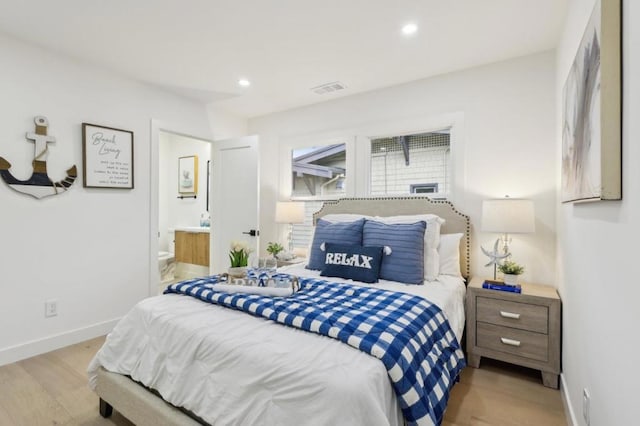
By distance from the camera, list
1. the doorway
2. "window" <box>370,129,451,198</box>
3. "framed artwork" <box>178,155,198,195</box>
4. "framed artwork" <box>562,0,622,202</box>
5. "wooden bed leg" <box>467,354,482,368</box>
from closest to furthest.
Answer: "framed artwork" <box>562,0,622,202</box> < "wooden bed leg" <box>467,354,482,368</box> < "window" <box>370,129,451,198</box> < the doorway < "framed artwork" <box>178,155,198,195</box>

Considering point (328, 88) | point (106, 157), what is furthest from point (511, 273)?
point (106, 157)

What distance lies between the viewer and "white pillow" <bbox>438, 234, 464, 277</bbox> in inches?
105

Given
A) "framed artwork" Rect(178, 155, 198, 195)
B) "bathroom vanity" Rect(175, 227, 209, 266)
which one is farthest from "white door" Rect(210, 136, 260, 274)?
"framed artwork" Rect(178, 155, 198, 195)

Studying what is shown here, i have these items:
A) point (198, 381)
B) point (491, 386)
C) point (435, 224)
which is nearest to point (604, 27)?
point (435, 224)

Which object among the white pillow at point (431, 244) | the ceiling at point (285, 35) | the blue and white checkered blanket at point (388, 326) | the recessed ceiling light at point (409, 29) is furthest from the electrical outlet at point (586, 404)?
the recessed ceiling light at point (409, 29)

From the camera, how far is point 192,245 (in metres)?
4.92

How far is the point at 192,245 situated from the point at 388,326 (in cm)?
417

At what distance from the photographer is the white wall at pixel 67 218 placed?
2.49 meters

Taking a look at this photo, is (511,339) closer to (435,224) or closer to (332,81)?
(435,224)

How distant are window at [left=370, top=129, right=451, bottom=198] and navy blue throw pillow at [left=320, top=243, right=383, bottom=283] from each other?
1162 millimetres

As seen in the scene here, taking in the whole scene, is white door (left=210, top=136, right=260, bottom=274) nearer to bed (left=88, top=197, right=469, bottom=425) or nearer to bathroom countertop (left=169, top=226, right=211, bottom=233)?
bathroom countertop (left=169, top=226, right=211, bottom=233)

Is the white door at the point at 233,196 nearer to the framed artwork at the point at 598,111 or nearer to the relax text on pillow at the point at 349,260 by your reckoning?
the relax text on pillow at the point at 349,260

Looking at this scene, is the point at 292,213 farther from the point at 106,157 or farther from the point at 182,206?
the point at 182,206

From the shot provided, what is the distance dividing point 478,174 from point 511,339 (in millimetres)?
1398
